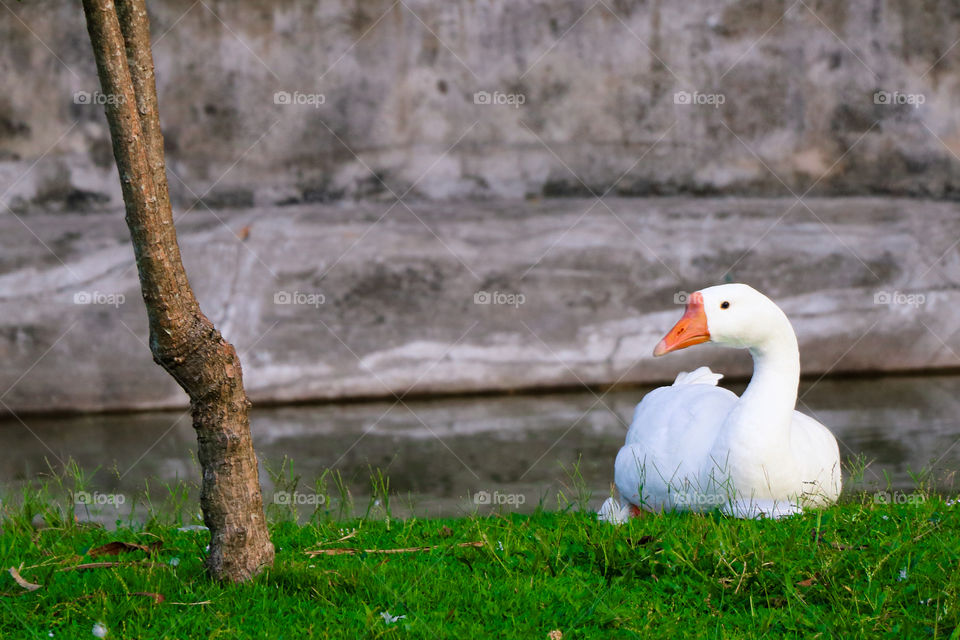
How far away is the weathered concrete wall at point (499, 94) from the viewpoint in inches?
287

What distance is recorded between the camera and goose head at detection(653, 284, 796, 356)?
140 inches

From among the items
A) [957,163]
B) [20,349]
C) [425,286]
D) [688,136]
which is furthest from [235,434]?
[957,163]

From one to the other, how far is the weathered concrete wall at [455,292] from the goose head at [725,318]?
12.9 ft

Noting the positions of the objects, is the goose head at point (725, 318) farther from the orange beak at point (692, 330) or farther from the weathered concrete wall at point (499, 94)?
the weathered concrete wall at point (499, 94)
